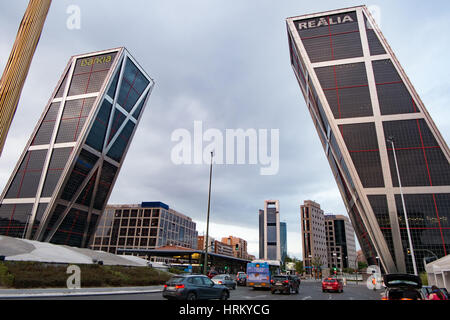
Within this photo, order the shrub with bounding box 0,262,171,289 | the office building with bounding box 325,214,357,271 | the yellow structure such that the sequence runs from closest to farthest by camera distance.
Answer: the yellow structure → the shrub with bounding box 0,262,171,289 → the office building with bounding box 325,214,357,271

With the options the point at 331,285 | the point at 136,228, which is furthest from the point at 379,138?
the point at 136,228

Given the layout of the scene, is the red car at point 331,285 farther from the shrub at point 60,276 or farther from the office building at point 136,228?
the office building at point 136,228

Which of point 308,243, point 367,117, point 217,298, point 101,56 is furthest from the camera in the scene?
point 308,243

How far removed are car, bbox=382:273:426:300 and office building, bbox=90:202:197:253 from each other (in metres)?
118

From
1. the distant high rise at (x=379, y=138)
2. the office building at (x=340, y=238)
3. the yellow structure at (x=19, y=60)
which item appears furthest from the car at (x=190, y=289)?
the office building at (x=340, y=238)

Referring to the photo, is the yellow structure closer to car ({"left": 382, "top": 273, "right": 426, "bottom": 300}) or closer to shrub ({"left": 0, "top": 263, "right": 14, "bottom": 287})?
shrub ({"left": 0, "top": 263, "right": 14, "bottom": 287})

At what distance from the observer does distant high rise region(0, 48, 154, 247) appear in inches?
2566

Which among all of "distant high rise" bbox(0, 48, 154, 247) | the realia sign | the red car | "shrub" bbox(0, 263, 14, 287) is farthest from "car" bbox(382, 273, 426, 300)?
"distant high rise" bbox(0, 48, 154, 247)

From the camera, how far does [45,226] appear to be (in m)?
62.8

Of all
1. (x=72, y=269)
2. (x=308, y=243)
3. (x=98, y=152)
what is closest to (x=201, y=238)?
(x=308, y=243)

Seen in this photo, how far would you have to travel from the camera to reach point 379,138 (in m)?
49.7
